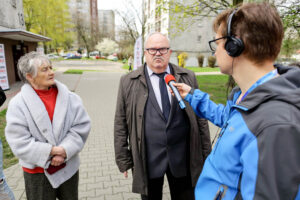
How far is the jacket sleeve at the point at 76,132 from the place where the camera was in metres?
2.15

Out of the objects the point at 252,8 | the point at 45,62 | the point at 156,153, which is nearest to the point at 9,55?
the point at 45,62

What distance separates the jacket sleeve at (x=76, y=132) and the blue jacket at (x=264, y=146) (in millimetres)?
1561

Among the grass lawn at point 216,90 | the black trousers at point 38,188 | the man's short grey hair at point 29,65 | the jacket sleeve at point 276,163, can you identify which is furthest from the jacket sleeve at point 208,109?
the grass lawn at point 216,90

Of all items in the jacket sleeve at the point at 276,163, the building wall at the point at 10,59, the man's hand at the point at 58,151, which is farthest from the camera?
the building wall at the point at 10,59

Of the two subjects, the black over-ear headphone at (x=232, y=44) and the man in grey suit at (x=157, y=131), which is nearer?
the black over-ear headphone at (x=232, y=44)

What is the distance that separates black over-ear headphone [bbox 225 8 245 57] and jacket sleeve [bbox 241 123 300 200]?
0.45 m

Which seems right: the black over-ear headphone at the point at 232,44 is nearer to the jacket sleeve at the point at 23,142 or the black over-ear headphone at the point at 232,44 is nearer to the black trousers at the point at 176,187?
the black trousers at the point at 176,187

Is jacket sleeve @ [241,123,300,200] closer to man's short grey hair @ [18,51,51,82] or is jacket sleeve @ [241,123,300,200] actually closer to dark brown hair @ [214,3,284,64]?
dark brown hair @ [214,3,284,64]

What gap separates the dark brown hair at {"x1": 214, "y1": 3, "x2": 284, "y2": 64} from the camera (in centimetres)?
101

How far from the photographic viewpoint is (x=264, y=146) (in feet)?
2.80

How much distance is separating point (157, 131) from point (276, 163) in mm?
1391

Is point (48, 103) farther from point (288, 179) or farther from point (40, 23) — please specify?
point (40, 23)

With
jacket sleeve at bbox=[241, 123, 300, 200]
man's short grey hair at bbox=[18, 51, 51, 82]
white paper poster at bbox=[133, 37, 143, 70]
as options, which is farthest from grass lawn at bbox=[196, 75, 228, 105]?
jacket sleeve at bbox=[241, 123, 300, 200]

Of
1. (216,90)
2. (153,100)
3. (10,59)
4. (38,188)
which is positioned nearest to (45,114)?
(38,188)
